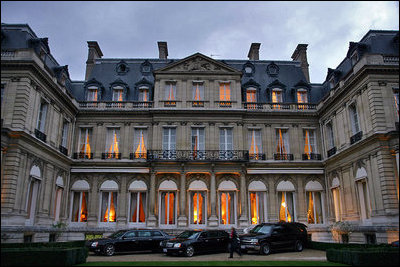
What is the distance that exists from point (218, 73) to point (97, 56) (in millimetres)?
12377

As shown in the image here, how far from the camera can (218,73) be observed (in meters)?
27.1

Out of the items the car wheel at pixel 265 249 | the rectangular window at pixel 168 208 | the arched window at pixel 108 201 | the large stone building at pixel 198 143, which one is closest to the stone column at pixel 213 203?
the large stone building at pixel 198 143

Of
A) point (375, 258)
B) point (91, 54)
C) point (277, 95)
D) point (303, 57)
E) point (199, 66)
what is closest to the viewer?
point (375, 258)

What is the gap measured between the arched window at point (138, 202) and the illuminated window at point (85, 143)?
171 inches

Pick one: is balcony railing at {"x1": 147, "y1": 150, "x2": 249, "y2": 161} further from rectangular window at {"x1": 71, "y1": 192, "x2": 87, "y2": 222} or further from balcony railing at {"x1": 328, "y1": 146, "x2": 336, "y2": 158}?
balcony railing at {"x1": 328, "y1": 146, "x2": 336, "y2": 158}

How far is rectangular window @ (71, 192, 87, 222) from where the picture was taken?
2505 centimetres

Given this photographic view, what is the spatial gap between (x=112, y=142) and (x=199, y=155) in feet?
23.3

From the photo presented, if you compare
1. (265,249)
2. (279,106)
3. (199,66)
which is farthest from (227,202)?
(199,66)

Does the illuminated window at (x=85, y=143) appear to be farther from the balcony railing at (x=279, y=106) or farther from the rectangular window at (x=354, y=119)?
the rectangular window at (x=354, y=119)

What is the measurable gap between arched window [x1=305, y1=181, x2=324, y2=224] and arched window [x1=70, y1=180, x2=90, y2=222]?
16.9m

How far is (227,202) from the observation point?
2509 cm

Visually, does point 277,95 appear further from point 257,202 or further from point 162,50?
point 162,50

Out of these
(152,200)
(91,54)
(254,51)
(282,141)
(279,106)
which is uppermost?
(254,51)

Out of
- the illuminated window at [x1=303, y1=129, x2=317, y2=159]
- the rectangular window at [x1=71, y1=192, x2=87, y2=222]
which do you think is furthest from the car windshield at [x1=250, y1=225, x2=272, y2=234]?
the rectangular window at [x1=71, y1=192, x2=87, y2=222]
